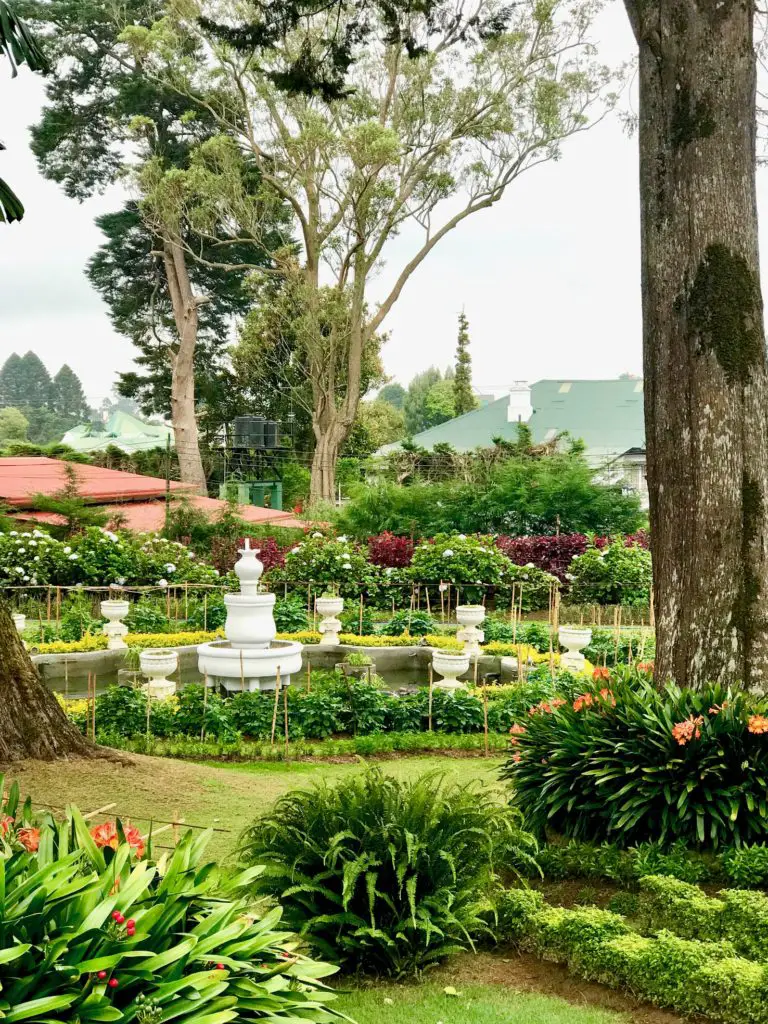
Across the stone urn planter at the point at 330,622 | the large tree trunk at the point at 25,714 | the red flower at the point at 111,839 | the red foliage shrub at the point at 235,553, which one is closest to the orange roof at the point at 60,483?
the red foliage shrub at the point at 235,553

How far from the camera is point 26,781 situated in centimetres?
564

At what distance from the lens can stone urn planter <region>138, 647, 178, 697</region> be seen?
9312 mm

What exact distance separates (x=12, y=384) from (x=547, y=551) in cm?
6711

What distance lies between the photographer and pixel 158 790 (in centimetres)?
587

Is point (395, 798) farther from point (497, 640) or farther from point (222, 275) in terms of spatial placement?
point (222, 275)

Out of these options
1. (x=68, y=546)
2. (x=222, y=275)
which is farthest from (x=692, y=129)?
(x=222, y=275)

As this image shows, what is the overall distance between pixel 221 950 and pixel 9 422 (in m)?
64.0

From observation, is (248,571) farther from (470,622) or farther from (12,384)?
(12,384)

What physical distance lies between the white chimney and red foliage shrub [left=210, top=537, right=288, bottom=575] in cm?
1619

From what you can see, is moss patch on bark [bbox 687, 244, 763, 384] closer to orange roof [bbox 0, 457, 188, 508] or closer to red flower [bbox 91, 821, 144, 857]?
red flower [bbox 91, 821, 144, 857]

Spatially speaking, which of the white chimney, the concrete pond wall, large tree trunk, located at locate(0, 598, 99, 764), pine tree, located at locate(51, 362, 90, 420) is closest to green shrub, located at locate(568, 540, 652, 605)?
the concrete pond wall

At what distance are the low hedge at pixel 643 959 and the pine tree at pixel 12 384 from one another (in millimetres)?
75331

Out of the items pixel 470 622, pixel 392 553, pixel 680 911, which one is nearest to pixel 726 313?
pixel 680 911

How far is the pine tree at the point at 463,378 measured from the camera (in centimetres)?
4297
